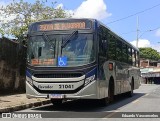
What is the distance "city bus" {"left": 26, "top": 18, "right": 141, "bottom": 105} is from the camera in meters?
13.1

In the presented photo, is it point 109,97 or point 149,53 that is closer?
point 109,97

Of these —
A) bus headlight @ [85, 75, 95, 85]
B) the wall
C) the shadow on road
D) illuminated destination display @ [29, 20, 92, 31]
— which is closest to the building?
the wall

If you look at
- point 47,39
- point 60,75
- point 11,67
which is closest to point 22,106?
point 60,75

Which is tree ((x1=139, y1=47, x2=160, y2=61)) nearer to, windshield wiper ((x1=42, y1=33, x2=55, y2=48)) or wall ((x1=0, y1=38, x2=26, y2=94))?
wall ((x1=0, y1=38, x2=26, y2=94))

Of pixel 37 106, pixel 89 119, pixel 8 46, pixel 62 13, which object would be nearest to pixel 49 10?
pixel 62 13

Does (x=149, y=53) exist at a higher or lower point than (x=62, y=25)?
higher

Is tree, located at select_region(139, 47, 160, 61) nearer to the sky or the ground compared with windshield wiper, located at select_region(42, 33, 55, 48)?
nearer to the sky

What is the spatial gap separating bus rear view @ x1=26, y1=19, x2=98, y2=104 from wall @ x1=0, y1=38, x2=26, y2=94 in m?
5.50

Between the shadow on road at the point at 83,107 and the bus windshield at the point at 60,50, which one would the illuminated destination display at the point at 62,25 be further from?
the shadow on road at the point at 83,107

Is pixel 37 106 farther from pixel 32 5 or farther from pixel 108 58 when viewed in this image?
pixel 32 5

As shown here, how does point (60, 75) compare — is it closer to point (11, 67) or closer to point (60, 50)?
point (60, 50)

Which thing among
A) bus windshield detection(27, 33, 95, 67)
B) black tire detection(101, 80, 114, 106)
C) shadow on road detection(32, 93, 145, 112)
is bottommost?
shadow on road detection(32, 93, 145, 112)

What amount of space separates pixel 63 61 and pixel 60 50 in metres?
0.43

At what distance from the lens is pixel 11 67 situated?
65.7 ft
